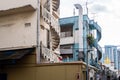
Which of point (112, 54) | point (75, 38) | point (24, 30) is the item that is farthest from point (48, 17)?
point (112, 54)

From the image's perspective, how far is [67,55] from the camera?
3838 centimetres

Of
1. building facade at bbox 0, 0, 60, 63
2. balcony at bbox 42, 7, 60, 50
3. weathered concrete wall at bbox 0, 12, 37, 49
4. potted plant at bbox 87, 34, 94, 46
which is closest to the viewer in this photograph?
building facade at bbox 0, 0, 60, 63

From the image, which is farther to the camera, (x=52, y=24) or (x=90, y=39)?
(x=90, y=39)

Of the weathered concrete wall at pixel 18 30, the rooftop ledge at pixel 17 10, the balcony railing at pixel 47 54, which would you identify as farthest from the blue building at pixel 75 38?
the rooftop ledge at pixel 17 10

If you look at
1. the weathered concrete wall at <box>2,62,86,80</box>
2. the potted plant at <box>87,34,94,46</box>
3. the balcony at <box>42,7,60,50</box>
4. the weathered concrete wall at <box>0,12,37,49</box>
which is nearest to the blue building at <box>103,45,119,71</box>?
the potted plant at <box>87,34,94,46</box>

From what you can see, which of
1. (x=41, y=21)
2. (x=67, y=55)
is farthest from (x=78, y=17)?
(x=41, y=21)

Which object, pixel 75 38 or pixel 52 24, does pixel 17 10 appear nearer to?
pixel 52 24

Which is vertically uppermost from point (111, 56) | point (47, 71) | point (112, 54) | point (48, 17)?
point (48, 17)

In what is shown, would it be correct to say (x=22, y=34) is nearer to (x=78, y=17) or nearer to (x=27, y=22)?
(x=27, y=22)

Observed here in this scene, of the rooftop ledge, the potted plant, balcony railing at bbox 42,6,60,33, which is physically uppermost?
the rooftop ledge

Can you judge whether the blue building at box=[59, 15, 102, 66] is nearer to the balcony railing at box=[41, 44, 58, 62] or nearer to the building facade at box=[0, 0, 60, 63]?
the balcony railing at box=[41, 44, 58, 62]

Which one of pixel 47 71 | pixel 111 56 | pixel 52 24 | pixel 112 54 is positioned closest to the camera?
pixel 47 71

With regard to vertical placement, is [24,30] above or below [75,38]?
above

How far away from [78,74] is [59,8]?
1172 centimetres
